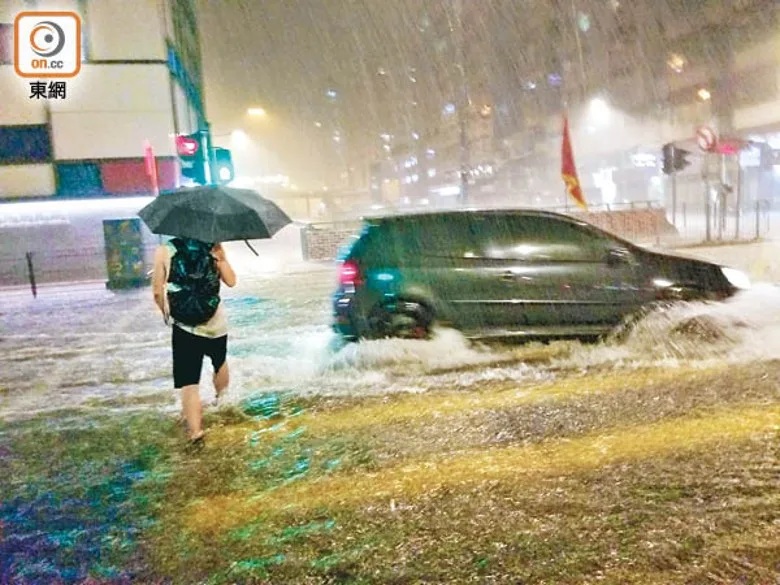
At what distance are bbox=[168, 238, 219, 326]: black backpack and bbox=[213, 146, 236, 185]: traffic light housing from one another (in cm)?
737

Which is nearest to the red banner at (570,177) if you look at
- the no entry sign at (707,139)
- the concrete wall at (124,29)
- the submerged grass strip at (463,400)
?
the no entry sign at (707,139)

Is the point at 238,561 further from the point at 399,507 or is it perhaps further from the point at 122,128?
the point at 122,128

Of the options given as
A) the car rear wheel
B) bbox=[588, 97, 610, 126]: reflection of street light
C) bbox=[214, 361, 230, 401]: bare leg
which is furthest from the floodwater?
bbox=[588, 97, 610, 126]: reflection of street light

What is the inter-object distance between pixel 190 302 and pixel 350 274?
9.13 feet

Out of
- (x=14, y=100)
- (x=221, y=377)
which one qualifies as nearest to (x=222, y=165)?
(x=221, y=377)

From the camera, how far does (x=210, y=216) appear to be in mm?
5059

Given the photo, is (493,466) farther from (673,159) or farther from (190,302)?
(673,159)

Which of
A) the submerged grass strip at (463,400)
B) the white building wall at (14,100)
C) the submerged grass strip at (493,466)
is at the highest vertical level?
the white building wall at (14,100)

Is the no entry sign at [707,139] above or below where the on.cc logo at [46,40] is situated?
below

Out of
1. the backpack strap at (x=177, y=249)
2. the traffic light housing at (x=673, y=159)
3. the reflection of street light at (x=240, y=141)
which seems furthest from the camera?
the reflection of street light at (x=240, y=141)

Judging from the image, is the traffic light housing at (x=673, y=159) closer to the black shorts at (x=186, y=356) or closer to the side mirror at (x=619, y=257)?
the side mirror at (x=619, y=257)

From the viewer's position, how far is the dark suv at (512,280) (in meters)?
7.53

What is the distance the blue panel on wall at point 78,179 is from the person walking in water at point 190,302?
61.9ft

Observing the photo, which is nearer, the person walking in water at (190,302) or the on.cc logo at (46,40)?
the person walking in water at (190,302)
